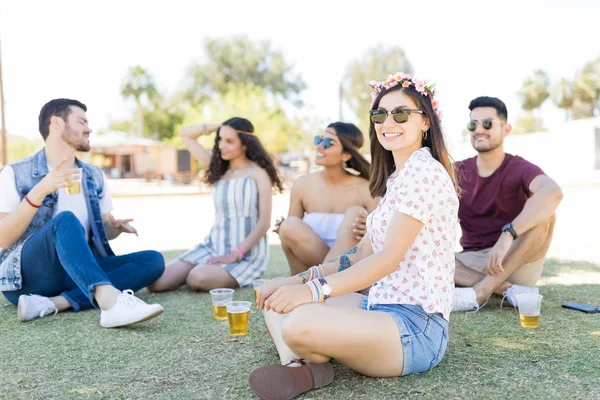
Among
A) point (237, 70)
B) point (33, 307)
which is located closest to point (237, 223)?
point (33, 307)

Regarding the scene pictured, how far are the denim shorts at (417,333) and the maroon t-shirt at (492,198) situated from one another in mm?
2026

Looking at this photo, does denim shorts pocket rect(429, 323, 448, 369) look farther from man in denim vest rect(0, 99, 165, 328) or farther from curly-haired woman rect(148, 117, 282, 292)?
curly-haired woman rect(148, 117, 282, 292)

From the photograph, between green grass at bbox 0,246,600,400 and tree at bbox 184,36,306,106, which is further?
tree at bbox 184,36,306,106

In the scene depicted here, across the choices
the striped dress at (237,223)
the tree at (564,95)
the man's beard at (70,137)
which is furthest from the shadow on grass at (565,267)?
the tree at (564,95)

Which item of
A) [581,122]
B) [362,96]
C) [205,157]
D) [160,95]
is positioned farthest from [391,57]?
[205,157]

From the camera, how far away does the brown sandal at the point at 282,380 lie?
2465 millimetres

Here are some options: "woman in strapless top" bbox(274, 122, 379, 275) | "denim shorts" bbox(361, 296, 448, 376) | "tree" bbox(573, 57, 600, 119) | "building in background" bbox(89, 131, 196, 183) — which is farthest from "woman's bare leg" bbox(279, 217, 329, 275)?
"tree" bbox(573, 57, 600, 119)

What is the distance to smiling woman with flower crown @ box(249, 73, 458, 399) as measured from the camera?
2451 mm

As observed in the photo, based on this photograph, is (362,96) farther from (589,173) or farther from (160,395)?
(160,395)

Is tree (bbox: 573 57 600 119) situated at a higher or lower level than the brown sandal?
higher

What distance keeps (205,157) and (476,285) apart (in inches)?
123

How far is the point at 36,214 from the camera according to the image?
4379 millimetres

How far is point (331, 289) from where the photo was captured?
2.48 m

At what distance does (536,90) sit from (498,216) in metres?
66.6
